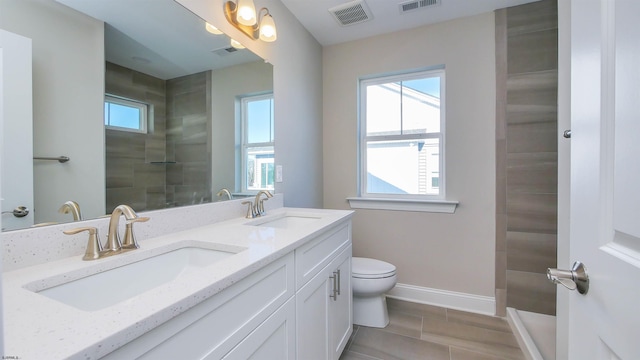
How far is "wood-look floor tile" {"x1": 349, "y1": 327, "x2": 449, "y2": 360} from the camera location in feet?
5.35

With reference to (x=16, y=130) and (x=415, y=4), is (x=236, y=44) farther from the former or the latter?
(x=415, y=4)

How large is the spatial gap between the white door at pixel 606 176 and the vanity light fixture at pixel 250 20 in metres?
1.47

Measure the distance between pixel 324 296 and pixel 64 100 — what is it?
124cm

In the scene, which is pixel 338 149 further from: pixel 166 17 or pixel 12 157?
pixel 12 157

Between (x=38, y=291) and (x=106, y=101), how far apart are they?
0.61 metres

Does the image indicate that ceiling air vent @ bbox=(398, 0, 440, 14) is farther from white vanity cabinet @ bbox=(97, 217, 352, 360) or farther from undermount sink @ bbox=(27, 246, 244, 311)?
undermount sink @ bbox=(27, 246, 244, 311)

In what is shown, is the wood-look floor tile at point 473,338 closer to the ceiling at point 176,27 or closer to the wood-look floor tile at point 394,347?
the wood-look floor tile at point 394,347

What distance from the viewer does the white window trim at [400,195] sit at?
2.24 m

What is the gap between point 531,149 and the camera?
6.46 ft

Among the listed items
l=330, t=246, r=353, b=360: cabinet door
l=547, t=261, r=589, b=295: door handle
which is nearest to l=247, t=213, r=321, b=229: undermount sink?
l=330, t=246, r=353, b=360: cabinet door

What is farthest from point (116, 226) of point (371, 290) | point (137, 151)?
point (371, 290)

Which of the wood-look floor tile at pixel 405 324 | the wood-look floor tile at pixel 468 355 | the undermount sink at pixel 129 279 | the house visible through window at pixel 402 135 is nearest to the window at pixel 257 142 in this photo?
the undermount sink at pixel 129 279

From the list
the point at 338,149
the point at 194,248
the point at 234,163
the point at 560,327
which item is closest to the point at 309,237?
the point at 194,248

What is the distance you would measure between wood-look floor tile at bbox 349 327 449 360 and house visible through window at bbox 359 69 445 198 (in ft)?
3.68
